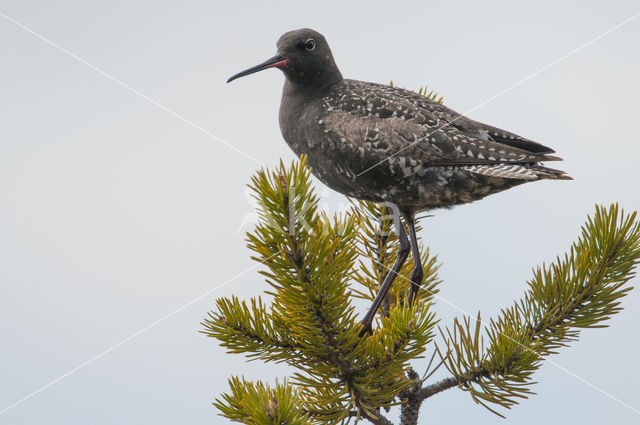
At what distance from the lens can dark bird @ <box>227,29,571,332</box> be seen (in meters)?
3.33

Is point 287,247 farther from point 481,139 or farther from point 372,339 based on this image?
point 481,139

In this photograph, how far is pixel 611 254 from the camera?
260 centimetres

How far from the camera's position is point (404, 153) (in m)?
3.34

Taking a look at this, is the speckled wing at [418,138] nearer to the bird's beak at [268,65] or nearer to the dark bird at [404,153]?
the dark bird at [404,153]

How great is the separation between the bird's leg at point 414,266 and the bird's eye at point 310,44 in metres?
1.14

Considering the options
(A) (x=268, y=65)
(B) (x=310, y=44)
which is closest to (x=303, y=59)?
(B) (x=310, y=44)

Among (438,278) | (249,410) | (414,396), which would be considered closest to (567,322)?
(414,396)

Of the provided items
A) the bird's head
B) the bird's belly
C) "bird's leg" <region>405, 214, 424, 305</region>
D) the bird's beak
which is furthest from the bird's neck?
"bird's leg" <region>405, 214, 424, 305</region>

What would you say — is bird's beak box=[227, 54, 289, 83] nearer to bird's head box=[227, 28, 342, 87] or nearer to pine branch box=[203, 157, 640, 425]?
bird's head box=[227, 28, 342, 87]

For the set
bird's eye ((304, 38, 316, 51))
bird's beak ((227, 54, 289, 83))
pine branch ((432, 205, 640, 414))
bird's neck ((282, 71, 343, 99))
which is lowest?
pine branch ((432, 205, 640, 414))

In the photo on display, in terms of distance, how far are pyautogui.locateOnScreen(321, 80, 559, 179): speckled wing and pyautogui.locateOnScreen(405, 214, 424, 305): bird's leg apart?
1.18ft

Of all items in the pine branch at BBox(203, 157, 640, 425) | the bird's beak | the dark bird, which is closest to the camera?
the pine branch at BBox(203, 157, 640, 425)

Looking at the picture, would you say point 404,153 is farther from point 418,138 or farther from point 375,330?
point 375,330

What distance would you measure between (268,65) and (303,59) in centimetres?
21
